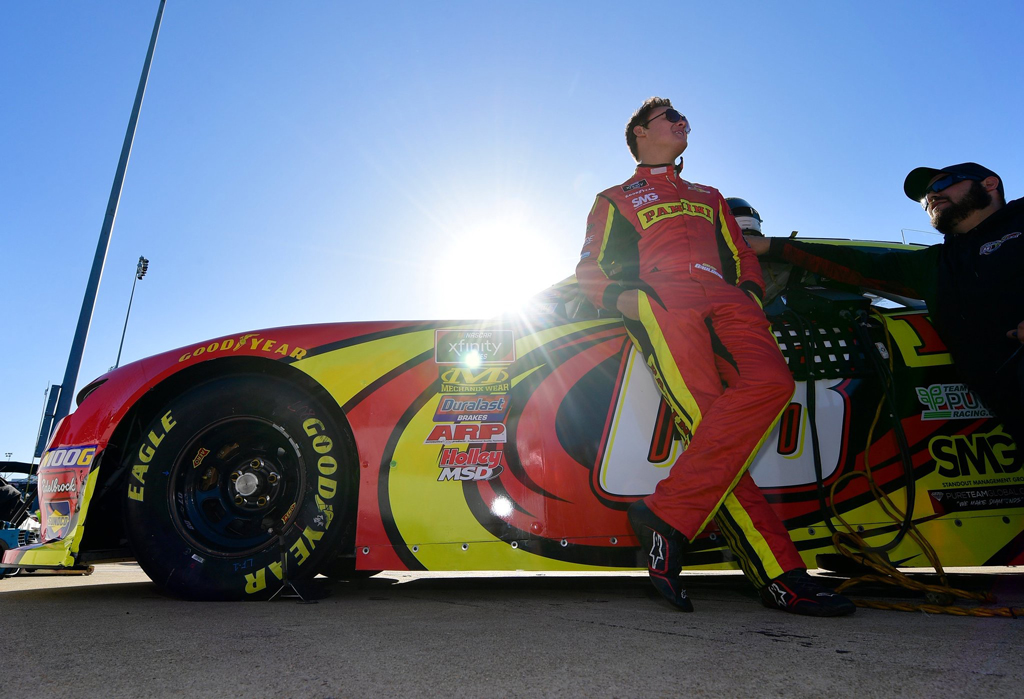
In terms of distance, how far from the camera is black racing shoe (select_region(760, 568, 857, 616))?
1.69 meters

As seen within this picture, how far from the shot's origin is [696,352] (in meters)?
1.99

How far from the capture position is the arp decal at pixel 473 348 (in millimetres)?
2207

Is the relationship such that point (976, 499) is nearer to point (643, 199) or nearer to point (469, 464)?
point (643, 199)

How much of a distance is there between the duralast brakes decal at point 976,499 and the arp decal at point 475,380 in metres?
1.60

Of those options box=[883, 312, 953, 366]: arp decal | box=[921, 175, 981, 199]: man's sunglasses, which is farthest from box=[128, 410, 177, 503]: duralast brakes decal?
box=[921, 175, 981, 199]: man's sunglasses

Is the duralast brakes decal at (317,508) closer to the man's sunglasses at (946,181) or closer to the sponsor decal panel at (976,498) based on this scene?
the sponsor decal panel at (976,498)

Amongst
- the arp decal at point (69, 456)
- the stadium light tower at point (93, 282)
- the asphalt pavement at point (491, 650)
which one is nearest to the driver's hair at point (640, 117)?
the asphalt pavement at point (491, 650)

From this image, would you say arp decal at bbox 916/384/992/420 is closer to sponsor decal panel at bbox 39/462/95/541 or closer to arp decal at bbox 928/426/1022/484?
arp decal at bbox 928/426/1022/484

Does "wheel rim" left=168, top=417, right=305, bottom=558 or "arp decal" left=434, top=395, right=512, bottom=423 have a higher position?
"arp decal" left=434, top=395, right=512, bottom=423

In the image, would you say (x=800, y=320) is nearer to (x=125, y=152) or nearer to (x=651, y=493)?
(x=651, y=493)

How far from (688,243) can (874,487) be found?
43.5 inches

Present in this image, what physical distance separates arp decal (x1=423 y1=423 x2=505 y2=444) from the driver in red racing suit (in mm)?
547

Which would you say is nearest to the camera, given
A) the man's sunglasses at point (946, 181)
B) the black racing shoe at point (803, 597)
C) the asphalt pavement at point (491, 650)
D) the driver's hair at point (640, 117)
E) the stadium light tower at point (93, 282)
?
the asphalt pavement at point (491, 650)

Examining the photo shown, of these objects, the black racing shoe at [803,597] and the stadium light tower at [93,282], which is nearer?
the black racing shoe at [803,597]
